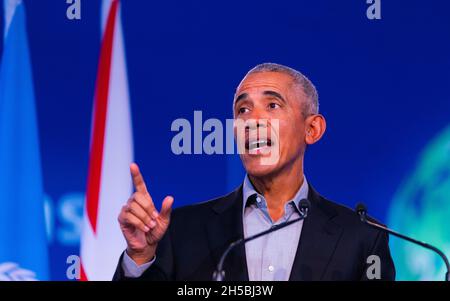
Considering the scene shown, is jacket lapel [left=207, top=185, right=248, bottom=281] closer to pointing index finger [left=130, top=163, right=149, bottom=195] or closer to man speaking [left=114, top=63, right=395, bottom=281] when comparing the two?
man speaking [left=114, top=63, right=395, bottom=281]

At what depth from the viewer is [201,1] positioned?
388 cm

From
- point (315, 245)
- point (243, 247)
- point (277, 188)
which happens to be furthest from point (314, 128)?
point (243, 247)

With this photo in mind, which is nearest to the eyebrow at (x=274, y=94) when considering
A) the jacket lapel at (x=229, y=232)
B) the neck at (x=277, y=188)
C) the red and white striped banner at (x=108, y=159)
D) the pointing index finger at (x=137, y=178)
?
the neck at (x=277, y=188)

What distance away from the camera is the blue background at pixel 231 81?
376 centimetres

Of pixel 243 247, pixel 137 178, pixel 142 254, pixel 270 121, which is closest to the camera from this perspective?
pixel 137 178

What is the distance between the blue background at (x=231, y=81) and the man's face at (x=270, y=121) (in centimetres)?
13

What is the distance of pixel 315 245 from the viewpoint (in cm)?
349

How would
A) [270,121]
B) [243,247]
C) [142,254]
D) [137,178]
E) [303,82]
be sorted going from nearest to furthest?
[137,178] < [142,254] < [243,247] < [270,121] < [303,82]

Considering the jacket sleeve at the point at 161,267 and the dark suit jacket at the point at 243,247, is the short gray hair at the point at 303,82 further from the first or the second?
the jacket sleeve at the point at 161,267

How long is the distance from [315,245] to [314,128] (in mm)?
591

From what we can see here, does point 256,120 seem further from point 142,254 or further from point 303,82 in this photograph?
point 142,254
